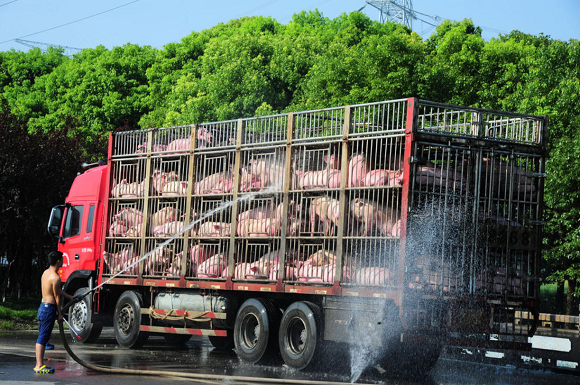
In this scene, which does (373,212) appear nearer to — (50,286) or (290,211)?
(290,211)

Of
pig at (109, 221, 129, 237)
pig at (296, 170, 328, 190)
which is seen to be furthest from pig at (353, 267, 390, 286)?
pig at (109, 221, 129, 237)

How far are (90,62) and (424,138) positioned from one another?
49.5 metres

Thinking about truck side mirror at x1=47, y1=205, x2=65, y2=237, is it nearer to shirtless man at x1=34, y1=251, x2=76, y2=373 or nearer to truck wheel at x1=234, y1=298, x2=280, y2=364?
truck wheel at x1=234, y1=298, x2=280, y2=364

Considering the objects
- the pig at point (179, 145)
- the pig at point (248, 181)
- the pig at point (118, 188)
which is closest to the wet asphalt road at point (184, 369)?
the pig at point (248, 181)

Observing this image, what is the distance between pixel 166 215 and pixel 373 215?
16.3ft

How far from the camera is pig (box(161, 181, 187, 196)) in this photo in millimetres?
14910

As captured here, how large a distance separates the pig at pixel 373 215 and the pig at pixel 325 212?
0.32 m

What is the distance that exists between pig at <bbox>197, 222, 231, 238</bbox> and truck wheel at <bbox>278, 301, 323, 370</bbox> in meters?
2.12

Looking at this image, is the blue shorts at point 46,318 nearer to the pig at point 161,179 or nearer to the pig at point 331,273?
the pig at point 331,273

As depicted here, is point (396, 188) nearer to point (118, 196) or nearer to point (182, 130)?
point (182, 130)

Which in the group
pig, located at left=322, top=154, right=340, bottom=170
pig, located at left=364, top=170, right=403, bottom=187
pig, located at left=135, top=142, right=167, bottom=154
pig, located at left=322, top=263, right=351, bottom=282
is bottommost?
pig, located at left=322, top=263, right=351, bottom=282

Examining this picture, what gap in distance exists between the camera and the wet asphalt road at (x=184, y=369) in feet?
35.1

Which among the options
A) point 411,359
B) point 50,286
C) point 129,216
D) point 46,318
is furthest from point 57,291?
point 411,359

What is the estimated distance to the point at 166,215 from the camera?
15.1m
